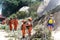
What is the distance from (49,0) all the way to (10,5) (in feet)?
86.5

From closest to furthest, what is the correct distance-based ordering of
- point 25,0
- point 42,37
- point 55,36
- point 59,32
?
point 42,37 < point 55,36 < point 59,32 < point 25,0

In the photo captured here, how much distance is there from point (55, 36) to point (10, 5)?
127 feet

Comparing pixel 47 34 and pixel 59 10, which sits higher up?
pixel 59 10

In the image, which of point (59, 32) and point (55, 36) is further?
point (59, 32)

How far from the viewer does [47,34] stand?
47.3ft

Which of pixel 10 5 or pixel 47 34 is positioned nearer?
pixel 47 34

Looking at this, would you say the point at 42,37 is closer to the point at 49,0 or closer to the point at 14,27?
the point at 14,27

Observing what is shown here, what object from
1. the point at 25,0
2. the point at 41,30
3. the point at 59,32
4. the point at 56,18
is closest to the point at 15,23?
the point at 56,18

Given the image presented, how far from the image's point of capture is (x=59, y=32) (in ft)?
55.2

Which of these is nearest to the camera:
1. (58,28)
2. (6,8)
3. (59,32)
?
(59,32)

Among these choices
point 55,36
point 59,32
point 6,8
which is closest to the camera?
point 55,36

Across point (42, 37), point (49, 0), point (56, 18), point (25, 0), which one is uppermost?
point (25, 0)

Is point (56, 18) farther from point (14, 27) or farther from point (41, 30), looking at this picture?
point (41, 30)

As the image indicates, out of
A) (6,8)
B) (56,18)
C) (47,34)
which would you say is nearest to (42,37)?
(47,34)
